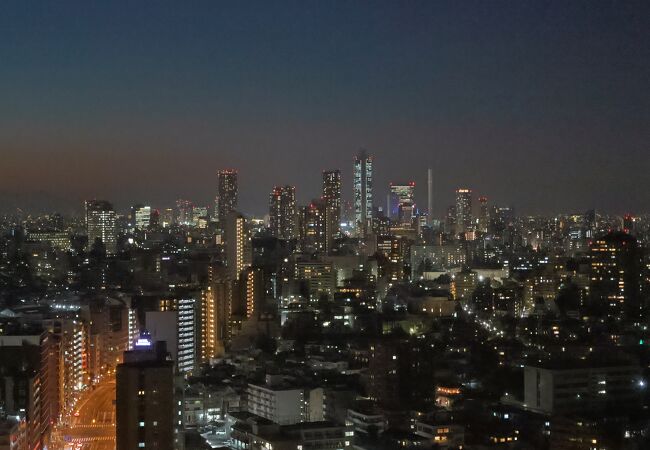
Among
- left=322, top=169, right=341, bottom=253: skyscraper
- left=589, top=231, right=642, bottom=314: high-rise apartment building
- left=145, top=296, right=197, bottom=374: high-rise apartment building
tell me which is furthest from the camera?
left=322, top=169, right=341, bottom=253: skyscraper

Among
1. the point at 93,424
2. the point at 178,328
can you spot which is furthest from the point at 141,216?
the point at 93,424

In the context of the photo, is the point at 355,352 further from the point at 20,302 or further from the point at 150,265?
the point at 150,265

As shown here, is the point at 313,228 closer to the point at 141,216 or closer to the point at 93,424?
the point at 141,216

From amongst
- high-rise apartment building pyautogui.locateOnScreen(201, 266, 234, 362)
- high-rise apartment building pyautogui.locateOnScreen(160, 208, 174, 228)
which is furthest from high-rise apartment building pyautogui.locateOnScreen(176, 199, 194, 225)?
high-rise apartment building pyautogui.locateOnScreen(201, 266, 234, 362)

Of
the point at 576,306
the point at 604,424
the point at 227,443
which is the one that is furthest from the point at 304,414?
the point at 576,306

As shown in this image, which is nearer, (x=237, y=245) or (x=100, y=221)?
(x=237, y=245)

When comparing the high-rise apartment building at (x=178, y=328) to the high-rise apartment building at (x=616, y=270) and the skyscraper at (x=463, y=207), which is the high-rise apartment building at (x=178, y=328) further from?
the skyscraper at (x=463, y=207)

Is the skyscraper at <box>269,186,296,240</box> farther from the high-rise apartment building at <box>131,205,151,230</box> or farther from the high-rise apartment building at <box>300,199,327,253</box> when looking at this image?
the high-rise apartment building at <box>131,205,151,230</box>
